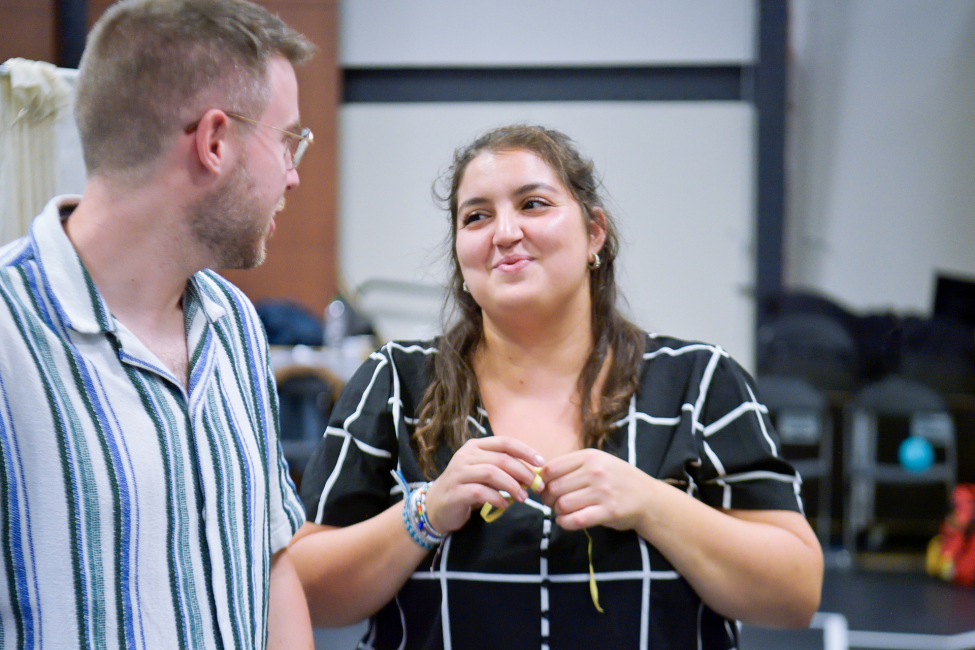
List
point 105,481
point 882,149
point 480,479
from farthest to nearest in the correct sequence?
point 882,149
point 480,479
point 105,481

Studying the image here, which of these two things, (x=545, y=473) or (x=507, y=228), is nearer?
(x=545, y=473)

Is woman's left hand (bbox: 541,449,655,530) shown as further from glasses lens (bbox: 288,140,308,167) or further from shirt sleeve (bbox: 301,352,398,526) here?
glasses lens (bbox: 288,140,308,167)

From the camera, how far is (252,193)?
3.63 ft

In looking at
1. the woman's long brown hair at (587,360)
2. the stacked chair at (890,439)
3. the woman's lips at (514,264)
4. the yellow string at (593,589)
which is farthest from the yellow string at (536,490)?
the stacked chair at (890,439)

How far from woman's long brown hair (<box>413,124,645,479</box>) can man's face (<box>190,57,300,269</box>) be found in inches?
20.3

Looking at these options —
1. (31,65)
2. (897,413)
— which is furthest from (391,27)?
(31,65)

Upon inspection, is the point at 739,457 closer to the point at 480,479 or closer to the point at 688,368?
the point at 688,368

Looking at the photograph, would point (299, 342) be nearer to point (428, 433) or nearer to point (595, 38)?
point (595, 38)

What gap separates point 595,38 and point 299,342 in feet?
10.1

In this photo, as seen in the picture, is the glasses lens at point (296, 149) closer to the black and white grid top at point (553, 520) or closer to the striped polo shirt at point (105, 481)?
the striped polo shirt at point (105, 481)

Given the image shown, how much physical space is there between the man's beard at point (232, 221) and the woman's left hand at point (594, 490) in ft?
1.89

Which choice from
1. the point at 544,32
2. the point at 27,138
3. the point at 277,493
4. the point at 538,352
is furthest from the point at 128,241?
the point at 544,32

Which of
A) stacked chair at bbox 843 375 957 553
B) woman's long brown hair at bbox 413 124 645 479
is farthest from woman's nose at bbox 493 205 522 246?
stacked chair at bbox 843 375 957 553

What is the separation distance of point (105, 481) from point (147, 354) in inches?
6.1
